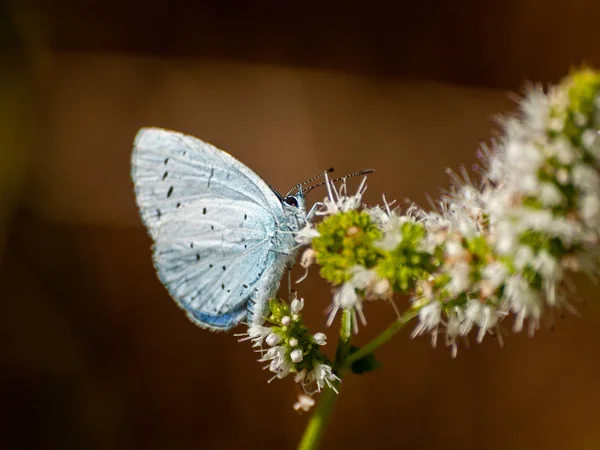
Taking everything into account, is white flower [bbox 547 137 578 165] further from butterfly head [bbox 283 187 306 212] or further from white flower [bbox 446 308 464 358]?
butterfly head [bbox 283 187 306 212]

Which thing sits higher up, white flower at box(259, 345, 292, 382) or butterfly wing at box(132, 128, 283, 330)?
butterfly wing at box(132, 128, 283, 330)

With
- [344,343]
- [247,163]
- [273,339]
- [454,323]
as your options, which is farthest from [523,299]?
[247,163]

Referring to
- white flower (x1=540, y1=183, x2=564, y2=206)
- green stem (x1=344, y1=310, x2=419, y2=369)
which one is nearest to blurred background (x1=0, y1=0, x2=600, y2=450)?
green stem (x1=344, y1=310, x2=419, y2=369)

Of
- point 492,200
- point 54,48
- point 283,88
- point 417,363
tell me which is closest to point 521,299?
point 492,200

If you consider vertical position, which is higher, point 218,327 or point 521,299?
point 521,299

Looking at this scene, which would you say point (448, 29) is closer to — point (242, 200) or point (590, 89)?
point (242, 200)

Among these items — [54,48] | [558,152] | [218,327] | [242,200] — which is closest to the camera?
[558,152]

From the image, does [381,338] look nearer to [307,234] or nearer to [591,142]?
[307,234]
